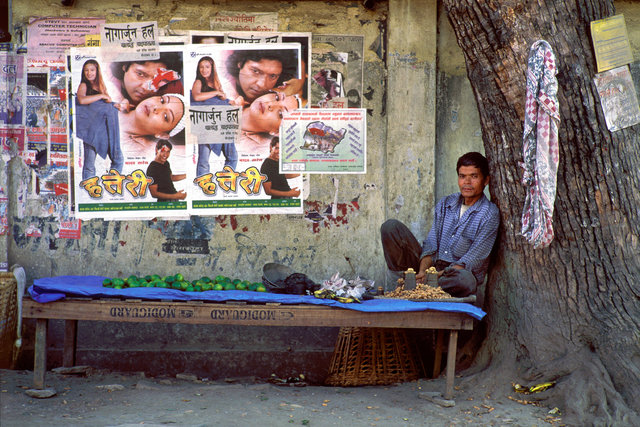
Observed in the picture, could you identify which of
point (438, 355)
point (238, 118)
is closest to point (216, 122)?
point (238, 118)

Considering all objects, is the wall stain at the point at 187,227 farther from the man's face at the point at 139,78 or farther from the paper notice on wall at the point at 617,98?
the paper notice on wall at the point at 617,98

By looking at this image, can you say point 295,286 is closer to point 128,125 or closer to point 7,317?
point 128,125

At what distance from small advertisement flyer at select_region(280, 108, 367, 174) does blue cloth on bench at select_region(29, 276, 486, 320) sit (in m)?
1.32

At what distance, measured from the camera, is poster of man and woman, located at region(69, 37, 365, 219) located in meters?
5.38

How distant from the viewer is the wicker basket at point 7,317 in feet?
16.7

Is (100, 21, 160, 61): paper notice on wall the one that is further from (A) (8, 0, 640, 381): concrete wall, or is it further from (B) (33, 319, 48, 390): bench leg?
(B) (33, 319, 48, 390): bench leg

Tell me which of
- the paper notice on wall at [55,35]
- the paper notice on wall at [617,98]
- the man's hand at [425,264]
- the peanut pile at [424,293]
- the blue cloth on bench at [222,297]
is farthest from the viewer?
the paper notice on wall at [55,35]

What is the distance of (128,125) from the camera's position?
17.7ft

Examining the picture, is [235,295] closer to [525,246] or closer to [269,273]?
[269,273]

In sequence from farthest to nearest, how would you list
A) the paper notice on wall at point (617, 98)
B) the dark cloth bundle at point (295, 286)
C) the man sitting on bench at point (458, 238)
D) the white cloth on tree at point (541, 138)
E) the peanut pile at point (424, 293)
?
the dark cloth bundle at point (295, 286) < the man sitting on bench at point (458, 238) < the peanut pile at point (424, 293) < the paper notice on wall at point (617, 98) < the white cloth on tree at point (541, 138)

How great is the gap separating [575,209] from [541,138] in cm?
53

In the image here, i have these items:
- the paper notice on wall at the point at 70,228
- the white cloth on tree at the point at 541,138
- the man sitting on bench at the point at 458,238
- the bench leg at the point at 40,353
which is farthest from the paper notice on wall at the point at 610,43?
the paper notice on wall at the point at 70,228

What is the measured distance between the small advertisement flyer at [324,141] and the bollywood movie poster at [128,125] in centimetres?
85

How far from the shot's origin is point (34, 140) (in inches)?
212
